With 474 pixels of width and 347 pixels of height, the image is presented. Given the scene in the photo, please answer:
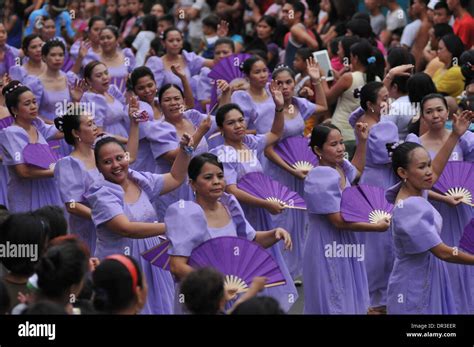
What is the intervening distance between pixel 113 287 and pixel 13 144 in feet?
14.9

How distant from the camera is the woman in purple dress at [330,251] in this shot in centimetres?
805

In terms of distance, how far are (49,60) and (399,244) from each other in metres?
5.81

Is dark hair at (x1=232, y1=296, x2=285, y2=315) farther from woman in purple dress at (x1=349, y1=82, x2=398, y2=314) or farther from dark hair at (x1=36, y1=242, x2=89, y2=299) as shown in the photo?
woman in purple dress at (x1=349, y1=82, x2=398, y2=314)

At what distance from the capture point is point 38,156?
31.4ft

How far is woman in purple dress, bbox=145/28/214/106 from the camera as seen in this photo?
13234 millimetres

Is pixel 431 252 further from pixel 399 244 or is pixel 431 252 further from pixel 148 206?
pixel 148 206

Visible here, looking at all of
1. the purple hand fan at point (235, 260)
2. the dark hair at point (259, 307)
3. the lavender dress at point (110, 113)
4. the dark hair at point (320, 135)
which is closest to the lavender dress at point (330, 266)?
the dark hair at point (320, 135)

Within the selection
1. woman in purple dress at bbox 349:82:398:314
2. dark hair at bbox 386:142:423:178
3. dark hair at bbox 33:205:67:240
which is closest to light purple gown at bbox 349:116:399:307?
woman in purple dress at bbox 349:82:398:314

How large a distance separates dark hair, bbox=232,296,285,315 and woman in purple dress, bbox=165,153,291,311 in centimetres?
177

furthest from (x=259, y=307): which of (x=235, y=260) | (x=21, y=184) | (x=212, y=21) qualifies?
(x=212, y=21)

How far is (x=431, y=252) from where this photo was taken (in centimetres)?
732

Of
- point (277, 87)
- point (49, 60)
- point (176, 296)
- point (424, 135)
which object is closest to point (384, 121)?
point (424, 135)

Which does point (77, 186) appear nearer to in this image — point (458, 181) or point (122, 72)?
point (458, 181)
